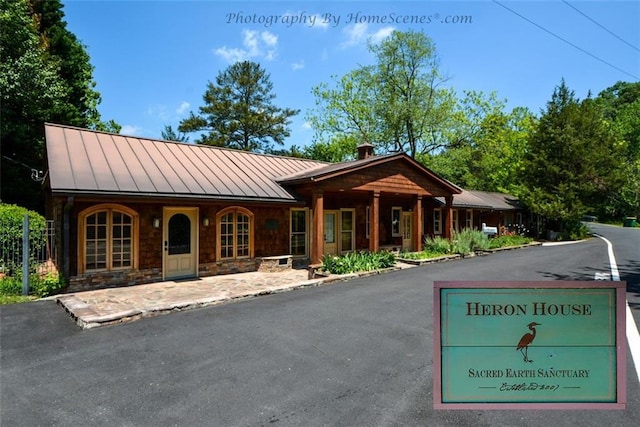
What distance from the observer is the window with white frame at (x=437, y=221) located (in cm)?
2139

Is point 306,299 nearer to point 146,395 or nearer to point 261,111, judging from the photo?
point 146,395

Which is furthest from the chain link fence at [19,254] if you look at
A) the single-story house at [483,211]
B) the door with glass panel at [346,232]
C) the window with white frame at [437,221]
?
the single-story house at [483,211]

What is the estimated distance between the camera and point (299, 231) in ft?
47.1

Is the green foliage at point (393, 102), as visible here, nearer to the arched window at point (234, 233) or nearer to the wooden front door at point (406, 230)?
the wooden front door at point (406, 230)

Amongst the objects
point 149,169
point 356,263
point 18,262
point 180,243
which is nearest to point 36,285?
point 18,262

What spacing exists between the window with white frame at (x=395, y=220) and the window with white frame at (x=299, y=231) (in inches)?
219

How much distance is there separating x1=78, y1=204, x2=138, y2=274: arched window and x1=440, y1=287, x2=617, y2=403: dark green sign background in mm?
10079

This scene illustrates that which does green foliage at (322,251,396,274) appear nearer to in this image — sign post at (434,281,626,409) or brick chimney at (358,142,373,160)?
brick chimney at (358,142,373,160)

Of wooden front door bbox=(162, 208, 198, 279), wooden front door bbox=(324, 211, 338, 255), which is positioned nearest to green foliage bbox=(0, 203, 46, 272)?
wooden front door bbox=(162, 208, 198, 279)

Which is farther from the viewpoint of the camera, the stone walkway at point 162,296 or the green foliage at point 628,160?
the green foliage at point 628,160

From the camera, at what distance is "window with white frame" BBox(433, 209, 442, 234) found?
21.4m

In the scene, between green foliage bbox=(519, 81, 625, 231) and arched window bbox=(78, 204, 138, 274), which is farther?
green foliage bbox=(519, 81, 625, 231)

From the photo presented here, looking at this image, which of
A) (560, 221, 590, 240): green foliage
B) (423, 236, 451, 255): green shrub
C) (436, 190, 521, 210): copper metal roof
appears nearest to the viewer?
(423, 236, 451, 255): green shrub

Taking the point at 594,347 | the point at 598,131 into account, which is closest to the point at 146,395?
the point at 594,347
